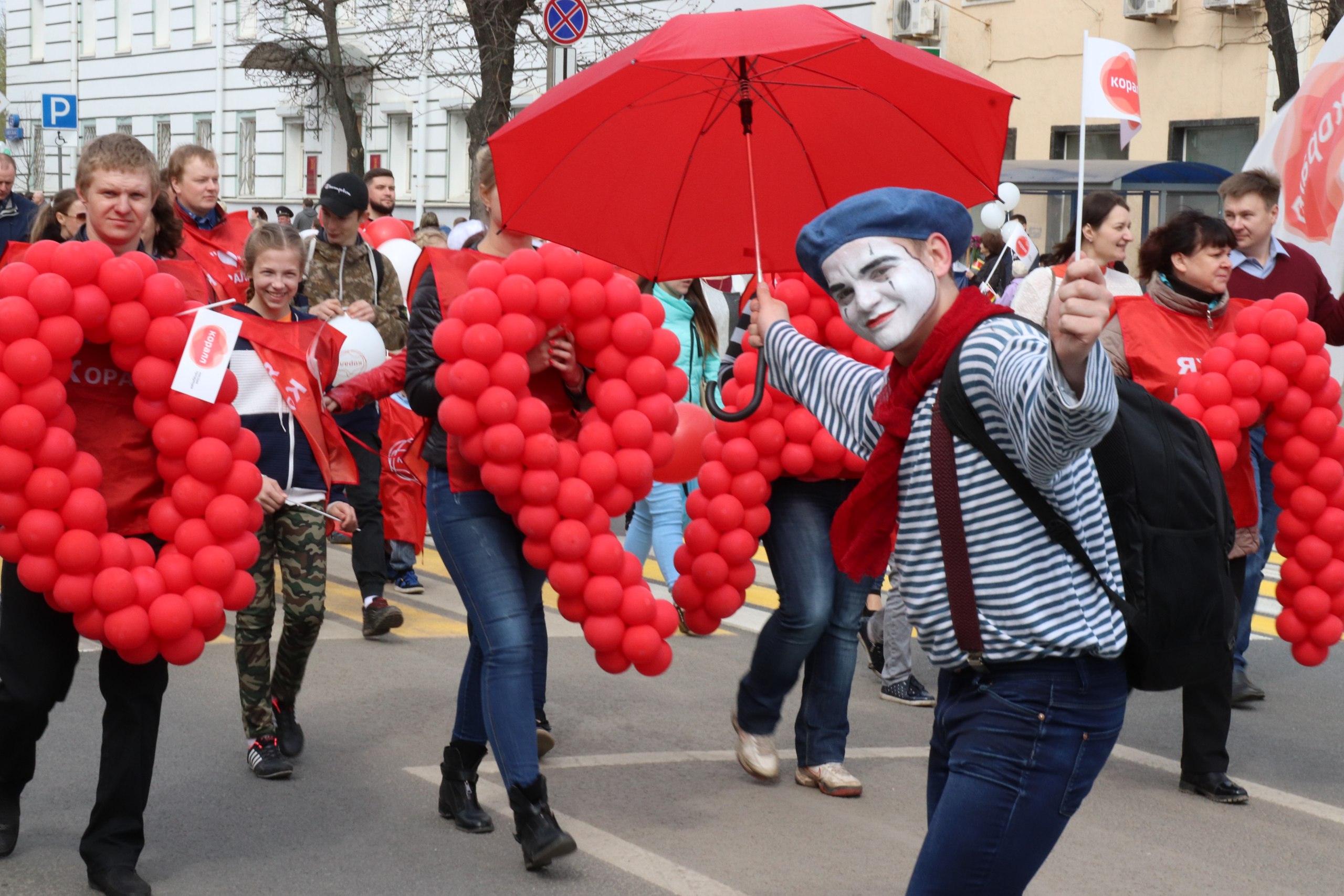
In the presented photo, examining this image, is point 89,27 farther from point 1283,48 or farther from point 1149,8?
point 1283,48

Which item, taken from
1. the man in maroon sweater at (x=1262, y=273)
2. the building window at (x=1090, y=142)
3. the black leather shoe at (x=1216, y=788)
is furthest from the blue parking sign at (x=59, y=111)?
the black leather shoe at (x=1216, y=788)

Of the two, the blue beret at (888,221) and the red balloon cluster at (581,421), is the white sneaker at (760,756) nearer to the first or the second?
the red balloon cluster at (581,421)

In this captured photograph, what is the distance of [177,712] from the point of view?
600cm

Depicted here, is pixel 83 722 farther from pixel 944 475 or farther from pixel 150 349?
pixel 944 475

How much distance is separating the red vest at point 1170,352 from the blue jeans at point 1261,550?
841 millimetres

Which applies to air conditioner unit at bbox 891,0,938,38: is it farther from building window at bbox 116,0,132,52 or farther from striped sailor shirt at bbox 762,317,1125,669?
building window at bbox 116,0,132,52

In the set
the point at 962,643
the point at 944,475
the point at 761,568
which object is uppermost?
the point at 944,475

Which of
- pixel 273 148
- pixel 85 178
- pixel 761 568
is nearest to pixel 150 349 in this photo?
pixel 85 178

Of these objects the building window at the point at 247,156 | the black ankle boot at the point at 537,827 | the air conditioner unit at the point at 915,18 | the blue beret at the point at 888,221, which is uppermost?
the air conditioner unit at the point at 915,18

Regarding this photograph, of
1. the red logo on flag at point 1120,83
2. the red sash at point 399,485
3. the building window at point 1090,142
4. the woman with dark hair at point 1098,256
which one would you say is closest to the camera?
the red logo on flag at point 1120,83

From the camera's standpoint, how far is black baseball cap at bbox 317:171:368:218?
24.9ft

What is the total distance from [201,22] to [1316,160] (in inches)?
1354

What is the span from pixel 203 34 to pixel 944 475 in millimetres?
Answer: 38945

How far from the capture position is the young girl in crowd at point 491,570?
432 cm
